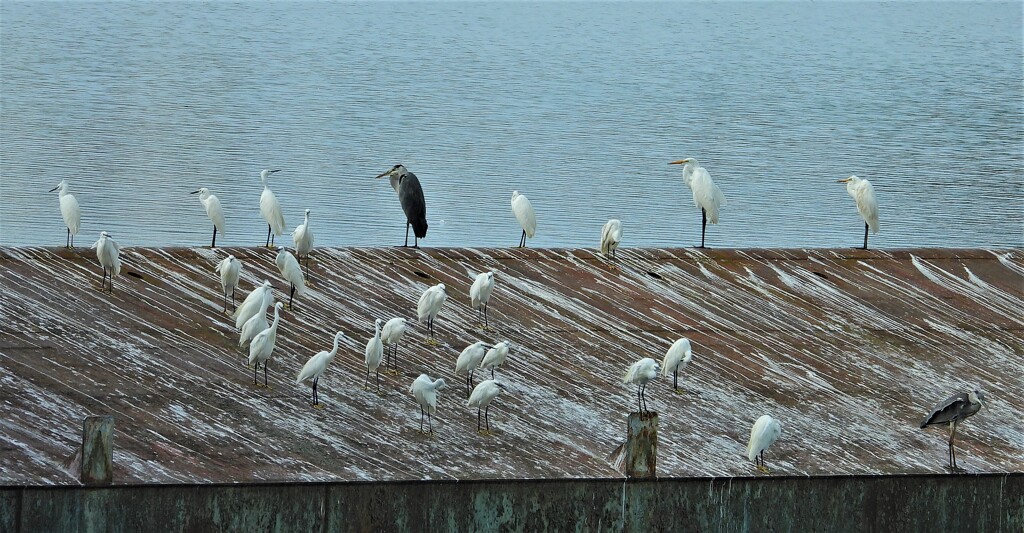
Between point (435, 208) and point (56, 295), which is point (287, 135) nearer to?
point (435, 208)

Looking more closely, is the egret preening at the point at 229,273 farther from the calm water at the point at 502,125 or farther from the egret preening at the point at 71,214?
the calm water at the point at 502,125

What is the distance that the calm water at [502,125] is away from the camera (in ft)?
93.5

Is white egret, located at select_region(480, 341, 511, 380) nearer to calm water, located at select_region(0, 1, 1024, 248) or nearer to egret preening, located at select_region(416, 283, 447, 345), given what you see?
egret preening, located at select_region(416, 283, 447, 345)

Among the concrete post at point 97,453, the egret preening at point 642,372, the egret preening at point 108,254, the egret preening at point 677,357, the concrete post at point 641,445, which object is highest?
the egret preening at point 108,254

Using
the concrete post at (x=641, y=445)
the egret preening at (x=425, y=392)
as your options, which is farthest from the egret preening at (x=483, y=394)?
A: the concrete post at (x=641, y=445)

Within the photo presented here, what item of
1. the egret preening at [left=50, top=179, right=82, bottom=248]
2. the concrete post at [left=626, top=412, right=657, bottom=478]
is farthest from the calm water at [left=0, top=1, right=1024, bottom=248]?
the concrete post at [left=626, top=412, right=657, bottom=478]

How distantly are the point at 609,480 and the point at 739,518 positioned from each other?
93cm

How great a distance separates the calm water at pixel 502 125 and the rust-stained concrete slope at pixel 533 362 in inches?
425

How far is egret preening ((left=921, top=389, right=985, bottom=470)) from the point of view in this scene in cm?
1037

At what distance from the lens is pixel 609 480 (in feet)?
31.0

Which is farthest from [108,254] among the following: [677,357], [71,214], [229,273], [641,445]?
[641,445]

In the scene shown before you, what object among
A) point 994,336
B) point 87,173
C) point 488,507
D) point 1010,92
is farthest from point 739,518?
point 1010,92

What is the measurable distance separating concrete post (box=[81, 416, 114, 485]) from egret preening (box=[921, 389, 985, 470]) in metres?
5.61

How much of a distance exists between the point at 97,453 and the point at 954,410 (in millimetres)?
5770
